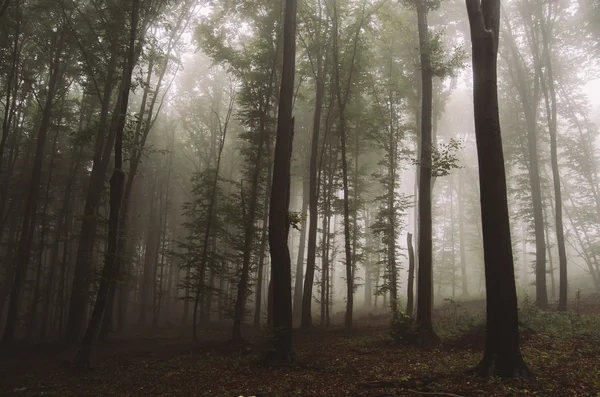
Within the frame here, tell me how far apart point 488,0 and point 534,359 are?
7.16 m

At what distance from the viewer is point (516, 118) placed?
20.0 m

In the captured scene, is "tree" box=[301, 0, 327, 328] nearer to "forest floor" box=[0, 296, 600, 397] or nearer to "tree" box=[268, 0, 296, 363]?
"forest floor" box=[0, 296, 600, 397]

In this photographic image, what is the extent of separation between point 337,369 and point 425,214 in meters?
5.34

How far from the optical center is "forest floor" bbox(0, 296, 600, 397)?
17.8 ft

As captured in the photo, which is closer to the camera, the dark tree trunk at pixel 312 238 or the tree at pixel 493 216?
the tree at pixel 493 216

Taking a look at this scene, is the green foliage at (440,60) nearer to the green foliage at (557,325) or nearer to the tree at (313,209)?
the tree at (313,209)

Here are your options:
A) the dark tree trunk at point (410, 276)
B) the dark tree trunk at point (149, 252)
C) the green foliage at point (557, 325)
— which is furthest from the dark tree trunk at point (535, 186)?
the dark tree trunk at point (149, 252)

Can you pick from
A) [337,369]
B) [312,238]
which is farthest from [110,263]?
[312,238]

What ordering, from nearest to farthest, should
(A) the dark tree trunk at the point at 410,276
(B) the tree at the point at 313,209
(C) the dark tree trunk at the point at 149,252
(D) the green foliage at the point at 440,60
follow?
1. (D) the green foliage at the point at 440,60
2. (A) the dark tree trunk at the point at 410,276
3. (B) the tree at the point at 313,209
4. (C) the dark tree trunk at the point at 149,252

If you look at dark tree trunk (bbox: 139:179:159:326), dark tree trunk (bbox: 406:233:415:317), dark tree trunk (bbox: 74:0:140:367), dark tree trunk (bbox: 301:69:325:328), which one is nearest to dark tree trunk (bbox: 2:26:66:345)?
dark tree trunk (bbox: 74:0:140:367)

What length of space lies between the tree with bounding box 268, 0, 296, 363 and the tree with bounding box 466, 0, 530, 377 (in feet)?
12.8

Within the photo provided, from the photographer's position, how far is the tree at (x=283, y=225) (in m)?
7.64

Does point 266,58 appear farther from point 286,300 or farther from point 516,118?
point 516,118

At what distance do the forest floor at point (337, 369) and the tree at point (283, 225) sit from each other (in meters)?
0.40
